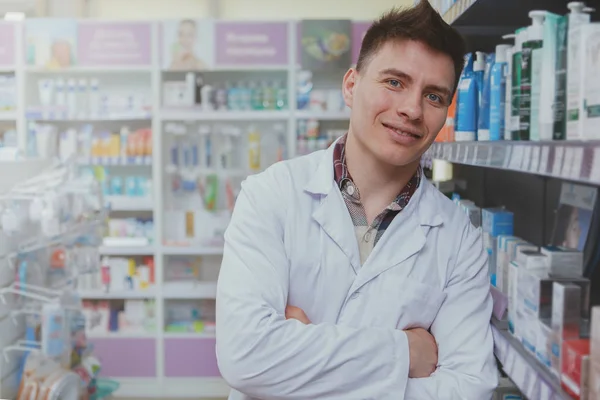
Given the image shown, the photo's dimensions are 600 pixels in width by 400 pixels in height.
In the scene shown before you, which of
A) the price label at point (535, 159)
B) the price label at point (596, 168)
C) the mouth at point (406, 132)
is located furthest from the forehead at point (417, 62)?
the price label at point (596, 168)

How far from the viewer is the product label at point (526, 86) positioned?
4.99ft

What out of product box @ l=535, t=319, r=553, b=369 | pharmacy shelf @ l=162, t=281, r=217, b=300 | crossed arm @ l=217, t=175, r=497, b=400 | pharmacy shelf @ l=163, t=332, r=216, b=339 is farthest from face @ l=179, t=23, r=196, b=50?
product box @ l=535, t=319, r=553, b=369

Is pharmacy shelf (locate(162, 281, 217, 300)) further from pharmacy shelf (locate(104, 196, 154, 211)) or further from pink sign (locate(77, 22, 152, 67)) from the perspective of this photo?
pink sign (locate(77, 22, 152, 67))

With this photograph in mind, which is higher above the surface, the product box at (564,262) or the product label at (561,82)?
the product label at (561,82)

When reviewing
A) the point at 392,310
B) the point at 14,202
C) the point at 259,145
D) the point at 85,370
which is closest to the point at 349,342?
the point at 392,310

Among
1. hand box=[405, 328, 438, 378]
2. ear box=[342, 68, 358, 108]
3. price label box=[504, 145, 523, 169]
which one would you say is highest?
ear box=[342, 68, 358, 108]

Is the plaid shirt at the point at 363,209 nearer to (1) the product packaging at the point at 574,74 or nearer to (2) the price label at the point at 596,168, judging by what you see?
(1) the product packaging at the point at 574,74

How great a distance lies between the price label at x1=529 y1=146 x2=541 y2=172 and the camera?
131cm

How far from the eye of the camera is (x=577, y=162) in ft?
3.74

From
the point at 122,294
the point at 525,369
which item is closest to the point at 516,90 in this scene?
the point at 525,369

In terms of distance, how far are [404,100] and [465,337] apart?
551 mm

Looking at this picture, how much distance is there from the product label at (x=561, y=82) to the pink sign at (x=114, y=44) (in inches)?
181

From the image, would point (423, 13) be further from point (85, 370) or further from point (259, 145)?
point (259, 145)

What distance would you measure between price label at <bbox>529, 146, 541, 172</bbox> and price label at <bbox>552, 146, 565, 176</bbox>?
0.25ft
